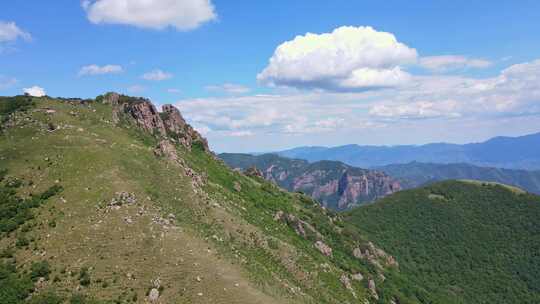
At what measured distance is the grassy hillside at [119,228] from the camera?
44875mm

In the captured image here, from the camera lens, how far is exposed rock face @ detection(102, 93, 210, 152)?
108 metres

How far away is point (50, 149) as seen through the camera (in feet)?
223

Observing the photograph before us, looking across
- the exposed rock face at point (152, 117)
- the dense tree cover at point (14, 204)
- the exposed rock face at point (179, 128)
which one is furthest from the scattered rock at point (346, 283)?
the dense tree cover at point (14, 204)

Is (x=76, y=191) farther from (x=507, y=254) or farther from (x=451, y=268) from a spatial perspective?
(x=507, y=254)

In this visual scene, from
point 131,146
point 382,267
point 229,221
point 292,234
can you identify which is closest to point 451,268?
point 382,267

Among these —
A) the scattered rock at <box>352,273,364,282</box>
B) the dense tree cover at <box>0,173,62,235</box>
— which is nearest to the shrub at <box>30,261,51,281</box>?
the dense tree cover at <box>0,173,62,235</box>

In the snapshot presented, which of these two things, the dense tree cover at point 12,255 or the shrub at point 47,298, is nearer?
the shrub at point 47,298

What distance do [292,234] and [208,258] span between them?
52.1m

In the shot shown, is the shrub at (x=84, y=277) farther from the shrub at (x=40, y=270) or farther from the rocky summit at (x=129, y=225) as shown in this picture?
the shrub at (x=40, y=270)

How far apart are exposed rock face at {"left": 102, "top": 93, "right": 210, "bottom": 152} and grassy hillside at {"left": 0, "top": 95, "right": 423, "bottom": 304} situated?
1000cm

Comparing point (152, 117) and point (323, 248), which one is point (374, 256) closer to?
point (323, 248)

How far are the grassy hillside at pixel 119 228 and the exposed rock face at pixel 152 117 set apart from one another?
10.00 meters

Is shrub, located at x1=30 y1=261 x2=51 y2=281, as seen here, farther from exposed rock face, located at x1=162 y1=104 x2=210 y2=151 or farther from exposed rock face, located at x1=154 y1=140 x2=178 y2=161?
exposed rock face, located at x1=162 y1=104 x2=210 y2=151

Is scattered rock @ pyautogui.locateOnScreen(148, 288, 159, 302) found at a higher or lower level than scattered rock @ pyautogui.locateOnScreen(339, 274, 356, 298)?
higher
